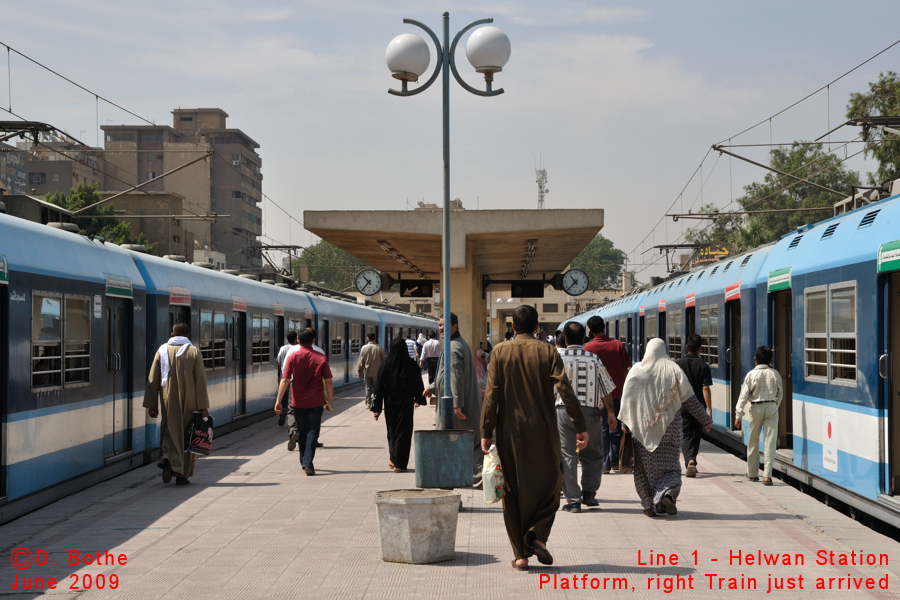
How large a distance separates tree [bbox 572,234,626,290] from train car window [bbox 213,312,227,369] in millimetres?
119733

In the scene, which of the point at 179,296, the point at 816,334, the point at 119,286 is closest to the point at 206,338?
the point at 179,296

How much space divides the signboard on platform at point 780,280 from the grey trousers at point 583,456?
120 inches

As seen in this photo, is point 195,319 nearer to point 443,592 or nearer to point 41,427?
point 41,427

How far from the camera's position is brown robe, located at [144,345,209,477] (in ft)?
Result: 34.7

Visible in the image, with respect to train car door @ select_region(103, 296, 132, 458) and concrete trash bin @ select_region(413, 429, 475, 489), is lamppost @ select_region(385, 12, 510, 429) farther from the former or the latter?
train car door @ select_region(103, 296, 132, 458)

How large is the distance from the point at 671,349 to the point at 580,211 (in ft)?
12.8

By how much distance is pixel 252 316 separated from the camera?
18469 millimetres

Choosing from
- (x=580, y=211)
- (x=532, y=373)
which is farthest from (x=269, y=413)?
(x=532, y=373)

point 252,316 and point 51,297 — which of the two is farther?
point 252,316

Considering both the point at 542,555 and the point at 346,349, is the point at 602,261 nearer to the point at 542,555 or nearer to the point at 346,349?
the point at 346,349

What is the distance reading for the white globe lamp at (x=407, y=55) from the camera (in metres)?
10.7

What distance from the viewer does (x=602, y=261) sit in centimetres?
14438

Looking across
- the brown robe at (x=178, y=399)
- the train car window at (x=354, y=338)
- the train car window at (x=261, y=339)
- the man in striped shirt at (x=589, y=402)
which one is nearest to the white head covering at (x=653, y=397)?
the man in striped shirt at (x=589, y=402)

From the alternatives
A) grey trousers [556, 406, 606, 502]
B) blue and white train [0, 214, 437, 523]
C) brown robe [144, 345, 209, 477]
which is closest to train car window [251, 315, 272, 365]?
blue and white train [0, 214, 437, 523]
